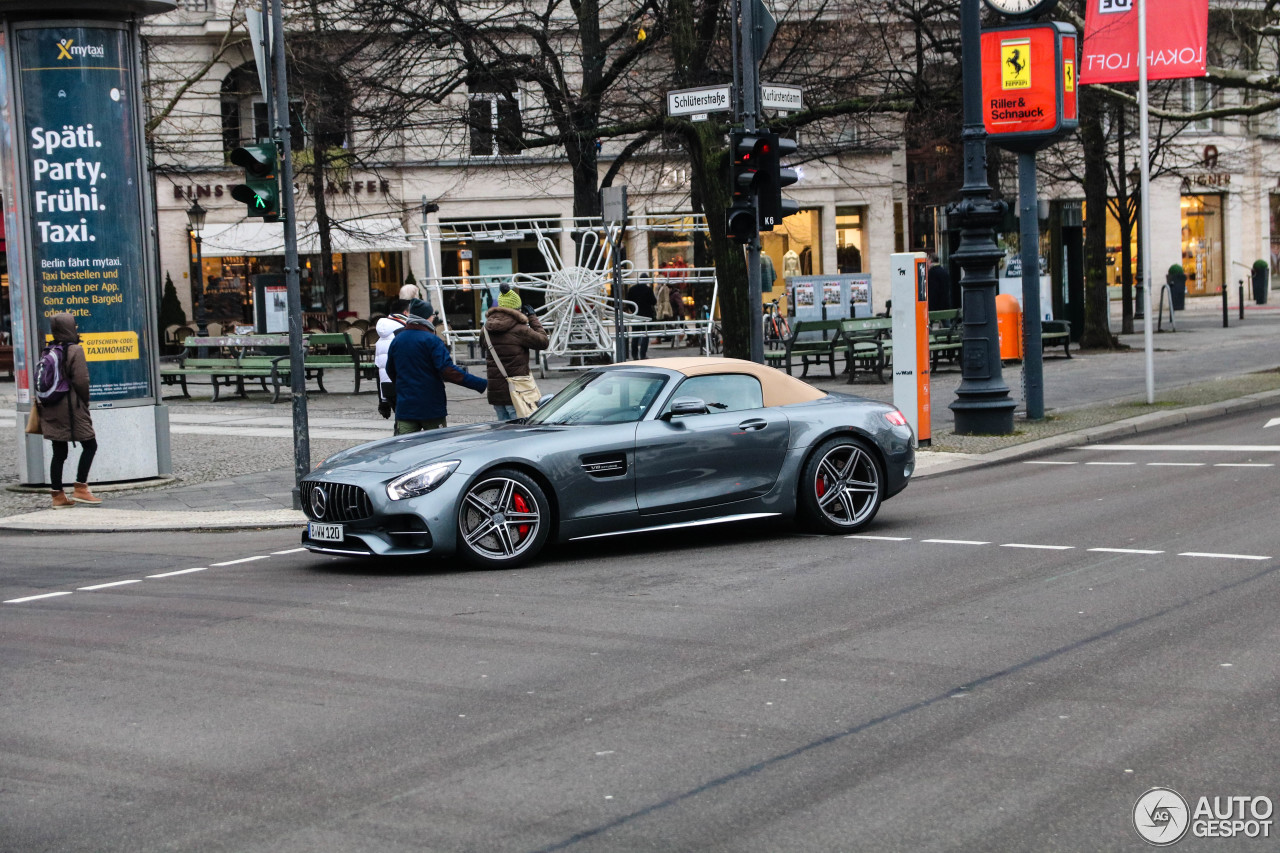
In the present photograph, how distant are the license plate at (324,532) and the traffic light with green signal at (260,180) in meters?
3.76

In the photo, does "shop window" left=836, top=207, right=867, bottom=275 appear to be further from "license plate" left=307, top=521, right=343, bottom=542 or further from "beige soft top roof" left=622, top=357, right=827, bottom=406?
"license plate" left=307, top=521, right=343, bottom=542

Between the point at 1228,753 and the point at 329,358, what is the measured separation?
67.7 feet

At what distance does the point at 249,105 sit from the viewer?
4347 centimetres

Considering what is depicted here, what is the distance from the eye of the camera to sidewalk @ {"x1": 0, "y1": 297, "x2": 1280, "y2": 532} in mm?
13539

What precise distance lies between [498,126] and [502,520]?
14.0 meters

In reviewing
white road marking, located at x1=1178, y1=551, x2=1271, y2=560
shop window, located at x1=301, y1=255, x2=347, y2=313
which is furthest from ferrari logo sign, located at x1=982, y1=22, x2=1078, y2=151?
shop window, located at x1=301, y1=255, x2=347, y2=313

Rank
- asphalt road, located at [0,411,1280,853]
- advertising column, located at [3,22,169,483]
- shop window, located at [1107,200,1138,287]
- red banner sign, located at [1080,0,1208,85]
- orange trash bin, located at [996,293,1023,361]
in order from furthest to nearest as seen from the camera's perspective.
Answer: shop window, located at [1107,200,1138,287]
orange trash bin, located at [996,293,1023,361]
red banner sign, located at [1080,0,1208,85]
advertising column, located at [3,22,169,483]
asphalt road, located at [0,411,1280,853]

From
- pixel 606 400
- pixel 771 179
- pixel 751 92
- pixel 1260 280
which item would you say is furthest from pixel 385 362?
pixel 1260 280

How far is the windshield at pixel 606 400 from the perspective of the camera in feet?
33.8

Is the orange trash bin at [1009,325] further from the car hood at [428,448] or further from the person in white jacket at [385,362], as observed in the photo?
the car hood at [428,448]

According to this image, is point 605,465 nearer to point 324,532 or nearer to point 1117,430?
point 324,532

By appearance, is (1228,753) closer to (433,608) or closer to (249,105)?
(433,608)

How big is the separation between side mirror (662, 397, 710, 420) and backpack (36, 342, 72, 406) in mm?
6338

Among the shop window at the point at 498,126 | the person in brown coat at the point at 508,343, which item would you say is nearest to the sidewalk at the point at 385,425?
the person in brown coat at the point at 508,343
